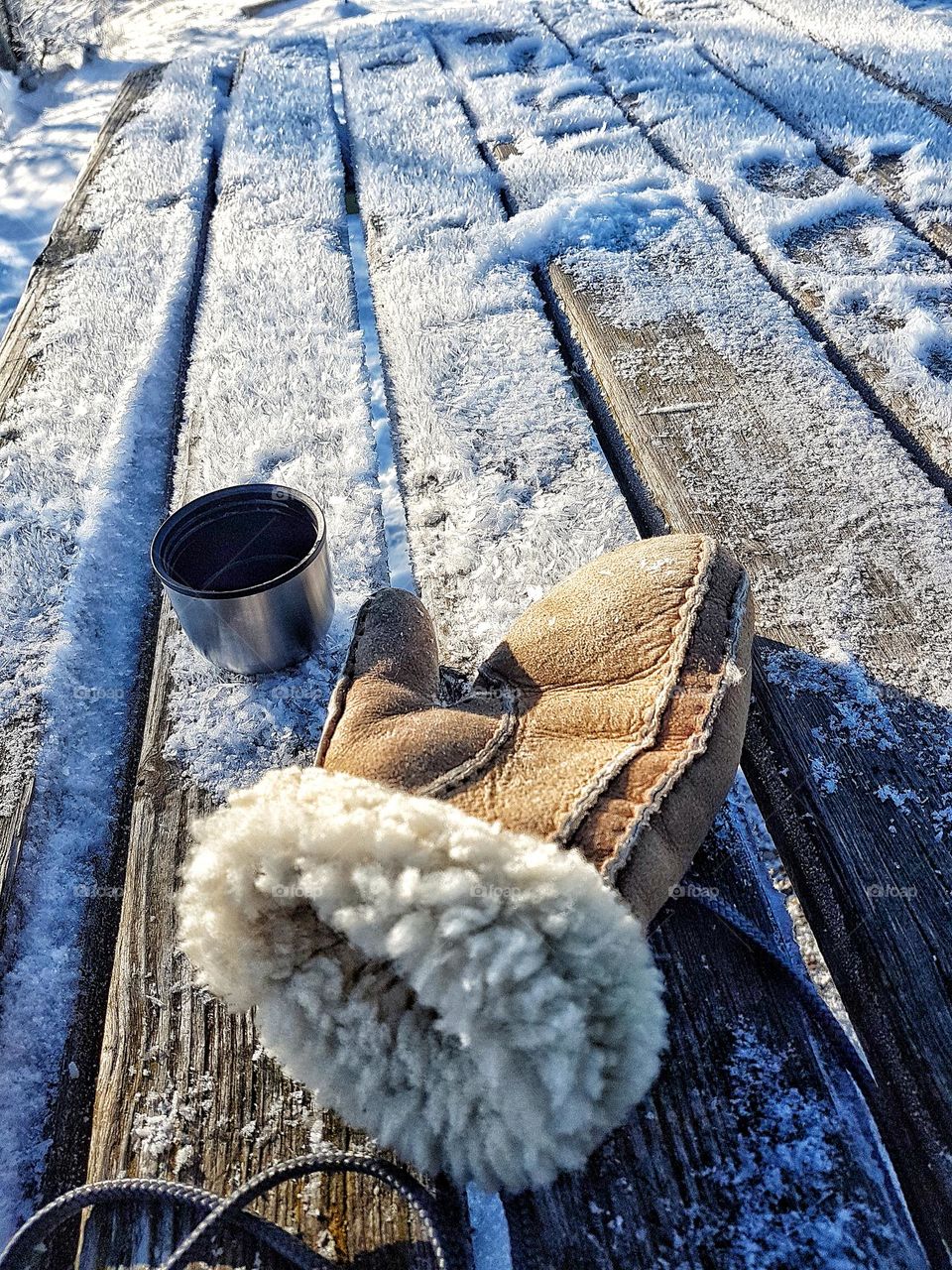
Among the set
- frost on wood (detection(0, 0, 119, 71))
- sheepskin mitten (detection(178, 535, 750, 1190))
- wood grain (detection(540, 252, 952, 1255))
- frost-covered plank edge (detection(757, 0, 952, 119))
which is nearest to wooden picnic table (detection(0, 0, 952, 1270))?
wood grain (detection(540, 252, 952, 1255))

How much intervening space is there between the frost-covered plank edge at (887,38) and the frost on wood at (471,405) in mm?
1703

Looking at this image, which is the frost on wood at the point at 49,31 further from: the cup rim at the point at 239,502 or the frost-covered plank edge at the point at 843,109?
the cup rim at the point at 239,502

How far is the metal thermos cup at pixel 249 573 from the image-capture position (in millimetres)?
1486

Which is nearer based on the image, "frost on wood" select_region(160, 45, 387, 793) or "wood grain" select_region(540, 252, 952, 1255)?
"wood grain" select_region(540, 252, 952, 1255)

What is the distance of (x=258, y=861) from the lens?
876mm

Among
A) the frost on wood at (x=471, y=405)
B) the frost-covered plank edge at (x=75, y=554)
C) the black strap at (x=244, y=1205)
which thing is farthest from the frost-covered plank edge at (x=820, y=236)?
the frost-covered plank edge at (x=75, y=554)

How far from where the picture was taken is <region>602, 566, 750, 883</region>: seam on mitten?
1005mm

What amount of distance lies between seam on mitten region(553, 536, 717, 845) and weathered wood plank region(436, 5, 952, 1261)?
0.88 feet

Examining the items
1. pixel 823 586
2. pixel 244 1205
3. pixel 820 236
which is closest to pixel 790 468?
pixel 823 586

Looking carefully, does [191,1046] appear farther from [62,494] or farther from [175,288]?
[175,288]

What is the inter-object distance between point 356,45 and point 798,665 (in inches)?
167

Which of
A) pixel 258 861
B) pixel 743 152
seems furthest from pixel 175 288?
pixel 258 861

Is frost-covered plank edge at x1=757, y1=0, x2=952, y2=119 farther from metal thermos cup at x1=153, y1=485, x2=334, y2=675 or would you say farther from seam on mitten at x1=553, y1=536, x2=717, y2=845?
metal thermos cup at x1=153, y1=485, x2=334, y2=675

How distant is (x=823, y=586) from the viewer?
1697mm
